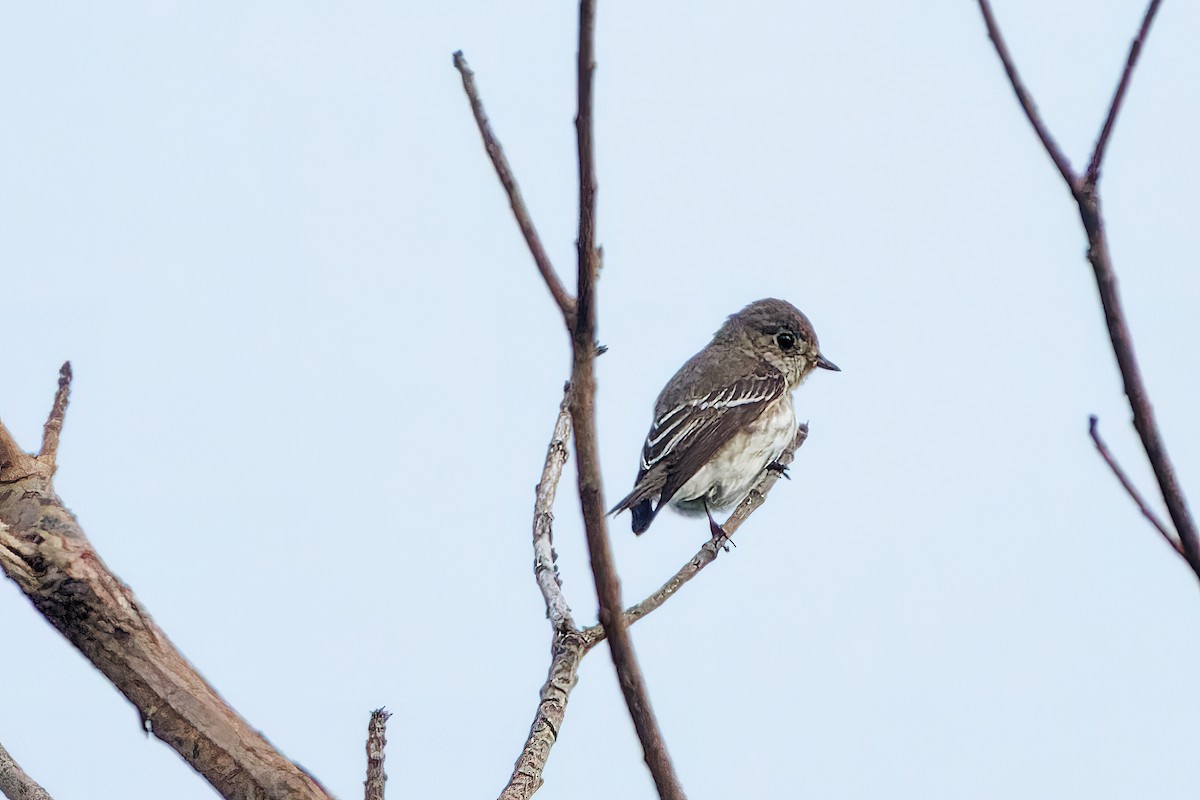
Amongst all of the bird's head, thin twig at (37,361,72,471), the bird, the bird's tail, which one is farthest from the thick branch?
the bird's head

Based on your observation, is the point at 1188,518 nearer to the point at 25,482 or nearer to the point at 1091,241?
the point at 1091,241

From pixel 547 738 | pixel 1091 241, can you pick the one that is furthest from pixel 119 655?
pixel 1091 241

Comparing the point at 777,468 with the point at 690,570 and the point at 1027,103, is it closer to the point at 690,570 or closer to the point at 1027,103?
the point at 690,570

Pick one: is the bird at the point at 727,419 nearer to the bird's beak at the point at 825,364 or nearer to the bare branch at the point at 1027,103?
the bird's beak at the point at 825,364

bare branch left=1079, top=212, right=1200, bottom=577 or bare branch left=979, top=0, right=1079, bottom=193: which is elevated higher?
bare branch left=979, top=0, right=1079, bottom=193

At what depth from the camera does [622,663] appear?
7.06ft

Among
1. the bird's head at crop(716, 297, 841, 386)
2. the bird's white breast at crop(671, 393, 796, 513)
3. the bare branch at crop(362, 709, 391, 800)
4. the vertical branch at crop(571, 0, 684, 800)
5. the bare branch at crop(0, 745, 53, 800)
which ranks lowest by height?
the bare branch at crop(0, 745, 53, 800)

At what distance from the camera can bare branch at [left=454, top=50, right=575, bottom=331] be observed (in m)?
1.85

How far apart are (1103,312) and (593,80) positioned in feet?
2.33

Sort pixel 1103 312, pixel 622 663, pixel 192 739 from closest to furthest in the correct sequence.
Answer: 1. pixel 1103 312
2. pixel 622 663
3. pixel 192 739

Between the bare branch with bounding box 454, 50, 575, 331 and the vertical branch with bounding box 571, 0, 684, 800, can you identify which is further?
the bare branch with bounding box 454, 50, 575, 331

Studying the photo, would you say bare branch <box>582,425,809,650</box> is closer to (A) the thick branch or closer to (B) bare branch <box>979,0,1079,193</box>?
(A) the thick branch

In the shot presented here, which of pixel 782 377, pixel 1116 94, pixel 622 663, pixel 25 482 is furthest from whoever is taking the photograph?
pixel 782 377

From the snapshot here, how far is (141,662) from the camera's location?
3102 millimetres
